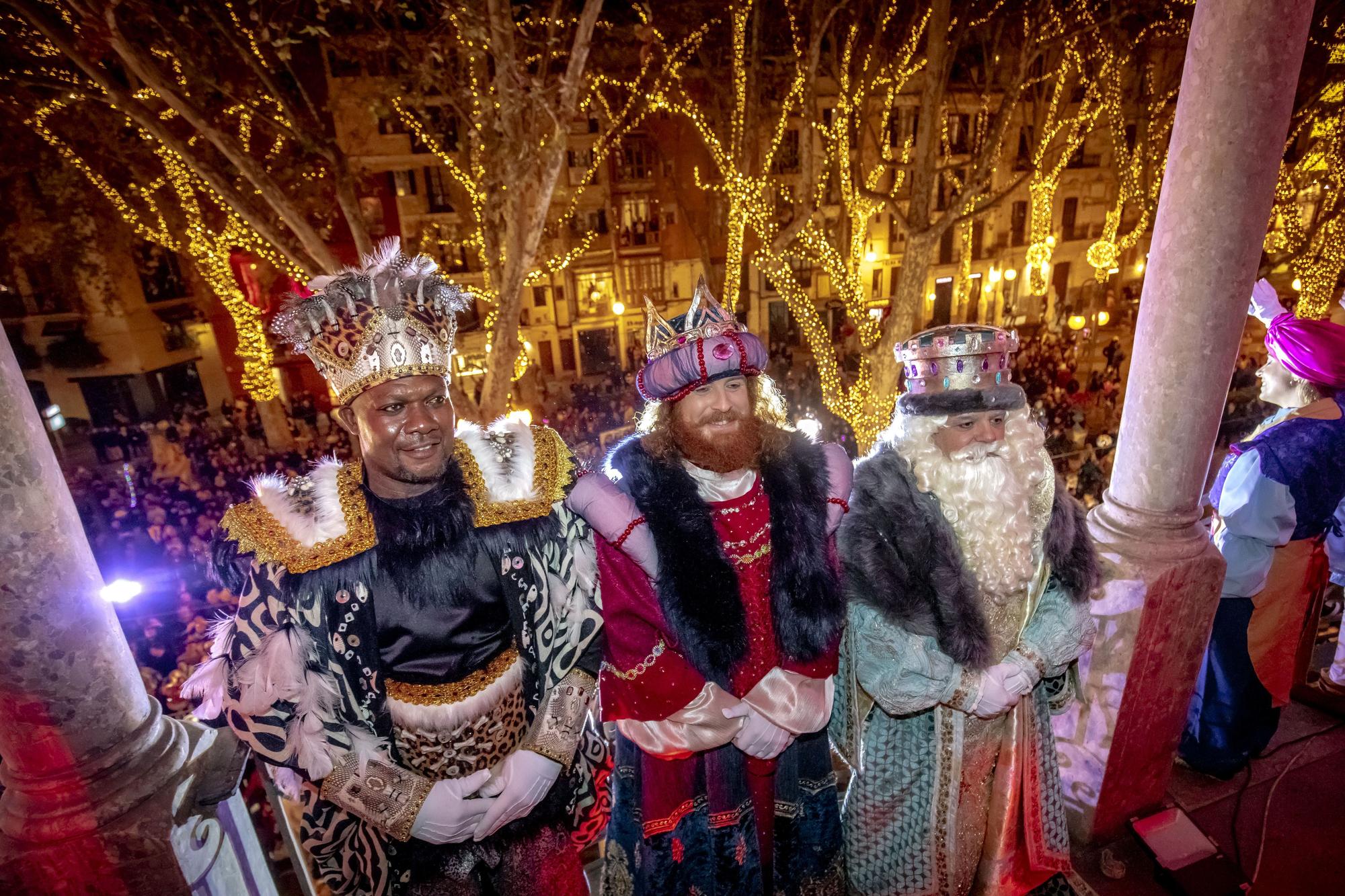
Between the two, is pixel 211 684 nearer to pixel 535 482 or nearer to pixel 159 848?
pixel 159 848

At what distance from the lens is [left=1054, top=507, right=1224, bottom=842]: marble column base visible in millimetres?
3092

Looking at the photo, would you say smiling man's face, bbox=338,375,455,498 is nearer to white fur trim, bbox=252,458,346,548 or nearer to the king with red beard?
white fur trim, bbox=252,458,346,548

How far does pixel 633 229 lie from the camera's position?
89.7 feet

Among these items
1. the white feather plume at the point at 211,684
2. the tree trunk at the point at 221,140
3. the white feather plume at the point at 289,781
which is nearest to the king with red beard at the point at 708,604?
the white feather plume at the point at 289,781

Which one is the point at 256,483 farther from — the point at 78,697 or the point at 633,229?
the point at 633,229

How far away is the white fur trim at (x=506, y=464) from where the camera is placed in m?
2.49

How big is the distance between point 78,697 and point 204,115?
619 centimetres

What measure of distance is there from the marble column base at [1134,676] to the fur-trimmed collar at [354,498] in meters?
2.57

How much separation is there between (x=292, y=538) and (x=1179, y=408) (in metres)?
3.55

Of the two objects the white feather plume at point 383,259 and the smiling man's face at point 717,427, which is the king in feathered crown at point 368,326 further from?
the smiling man's face at point 717,427

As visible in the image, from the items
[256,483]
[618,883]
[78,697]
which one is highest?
[256,483]

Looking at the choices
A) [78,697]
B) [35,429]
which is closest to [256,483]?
[35,429]

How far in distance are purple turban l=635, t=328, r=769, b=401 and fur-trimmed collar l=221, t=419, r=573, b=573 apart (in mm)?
458

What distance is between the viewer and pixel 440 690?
241 cm
